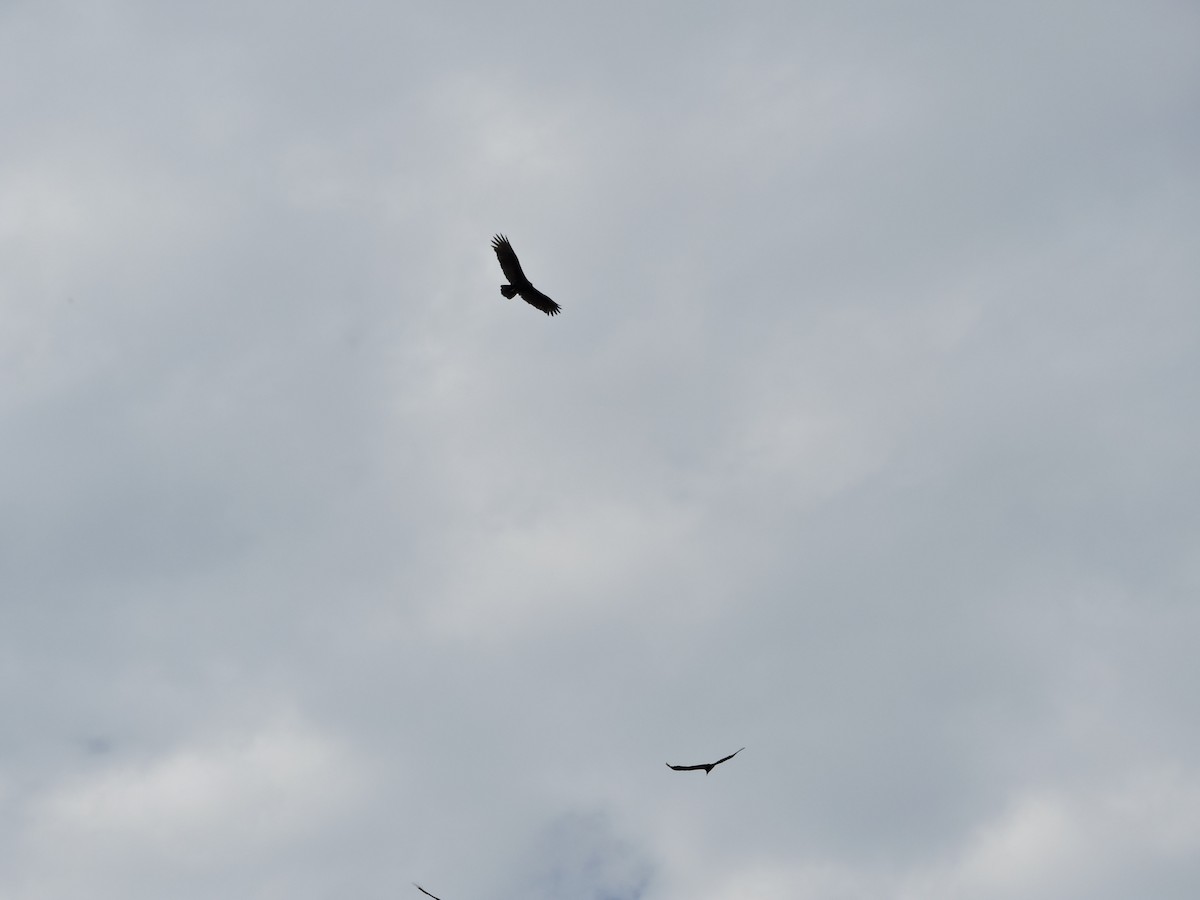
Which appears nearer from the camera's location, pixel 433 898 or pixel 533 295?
pixel 433 898

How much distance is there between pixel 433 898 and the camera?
46438mm

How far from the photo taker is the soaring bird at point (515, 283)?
9350cm

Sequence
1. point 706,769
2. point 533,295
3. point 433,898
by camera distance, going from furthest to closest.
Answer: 1. point 533,295
2. point 706,769
3. point 433,898

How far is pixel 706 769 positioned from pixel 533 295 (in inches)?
2013

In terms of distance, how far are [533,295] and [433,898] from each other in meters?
55.3

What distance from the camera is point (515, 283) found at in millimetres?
95500

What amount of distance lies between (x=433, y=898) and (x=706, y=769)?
383 inches

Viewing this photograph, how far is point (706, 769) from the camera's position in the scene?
50281 millimetres

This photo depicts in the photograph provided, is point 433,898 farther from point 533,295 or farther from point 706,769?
point 533,295

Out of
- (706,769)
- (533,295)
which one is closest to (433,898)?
(706,769)

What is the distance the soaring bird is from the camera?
307ft

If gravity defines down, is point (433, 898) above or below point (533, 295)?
below

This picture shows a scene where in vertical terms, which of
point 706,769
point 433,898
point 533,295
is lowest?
point 433,898

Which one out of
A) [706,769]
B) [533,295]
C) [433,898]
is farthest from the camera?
[533,295]
